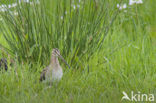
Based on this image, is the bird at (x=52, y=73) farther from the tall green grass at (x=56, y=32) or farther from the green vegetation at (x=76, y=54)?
the tall green grass at (x=56, y=32)

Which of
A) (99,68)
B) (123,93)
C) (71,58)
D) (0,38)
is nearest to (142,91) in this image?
(123,93)

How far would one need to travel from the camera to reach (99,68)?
430 centimetres

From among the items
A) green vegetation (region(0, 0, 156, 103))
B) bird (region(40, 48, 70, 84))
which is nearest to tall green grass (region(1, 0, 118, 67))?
green vegetation (region(0, 0, 156, 103))

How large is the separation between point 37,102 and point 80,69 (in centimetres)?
124

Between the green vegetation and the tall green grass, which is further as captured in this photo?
the tall green grass

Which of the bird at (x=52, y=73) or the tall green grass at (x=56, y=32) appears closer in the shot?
the bird at (x=52, y=73)

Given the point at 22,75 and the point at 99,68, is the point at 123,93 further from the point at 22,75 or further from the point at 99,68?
the point at 22,75

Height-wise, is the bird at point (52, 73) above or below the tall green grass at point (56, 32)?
below

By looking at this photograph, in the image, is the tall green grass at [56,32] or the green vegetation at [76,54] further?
the tall green grass at [56,32]

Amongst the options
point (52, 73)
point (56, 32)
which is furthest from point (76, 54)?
point (52, 73)

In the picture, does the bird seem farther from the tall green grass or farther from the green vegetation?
the tall green grass

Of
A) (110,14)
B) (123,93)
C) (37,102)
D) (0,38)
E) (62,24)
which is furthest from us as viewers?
(0,38)

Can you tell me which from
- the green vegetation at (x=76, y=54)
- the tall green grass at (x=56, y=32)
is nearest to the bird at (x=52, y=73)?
the green vegetation at (x=76, y=54)

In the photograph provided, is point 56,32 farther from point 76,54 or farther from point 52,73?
point 52,73
